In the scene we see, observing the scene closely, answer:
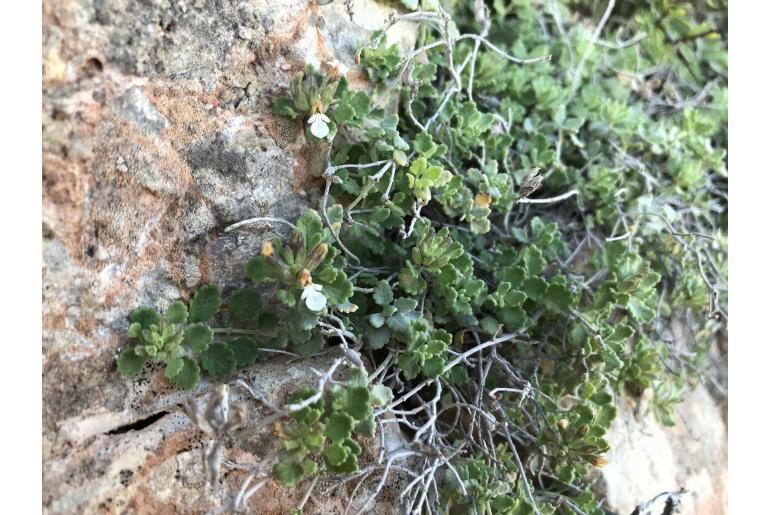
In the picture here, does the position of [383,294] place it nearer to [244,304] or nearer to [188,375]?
[244,304]

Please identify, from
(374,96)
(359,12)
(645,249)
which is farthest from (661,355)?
(359,12)

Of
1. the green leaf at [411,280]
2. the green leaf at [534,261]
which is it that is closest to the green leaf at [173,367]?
the green leaf at [411,280]

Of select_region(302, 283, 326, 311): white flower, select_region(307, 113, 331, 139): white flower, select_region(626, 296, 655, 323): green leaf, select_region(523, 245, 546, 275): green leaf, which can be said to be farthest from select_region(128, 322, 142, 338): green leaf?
select_region(626, 296, 655, 323): green leaf

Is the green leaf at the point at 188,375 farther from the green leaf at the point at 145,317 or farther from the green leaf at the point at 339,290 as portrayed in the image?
the green leaf at the point at 339,290

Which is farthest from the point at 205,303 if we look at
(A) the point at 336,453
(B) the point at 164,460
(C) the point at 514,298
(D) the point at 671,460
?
(D) the point at 671,460

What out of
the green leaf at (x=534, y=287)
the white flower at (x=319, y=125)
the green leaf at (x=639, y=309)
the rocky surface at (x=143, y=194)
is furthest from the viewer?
the green leaf at (x=639, y=309)
